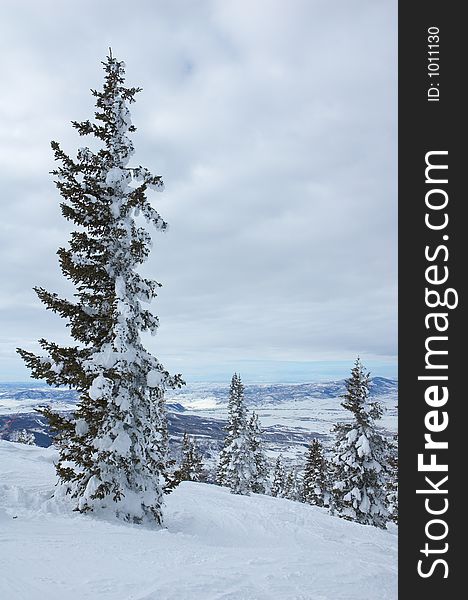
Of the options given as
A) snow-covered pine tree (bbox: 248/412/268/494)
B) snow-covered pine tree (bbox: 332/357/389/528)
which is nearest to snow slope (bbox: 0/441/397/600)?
snow-covered pine tree (bbox: 332/357/389/528)

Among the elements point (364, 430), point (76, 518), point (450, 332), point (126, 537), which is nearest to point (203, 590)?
point (126, 537)

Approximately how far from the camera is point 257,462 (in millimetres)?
41438

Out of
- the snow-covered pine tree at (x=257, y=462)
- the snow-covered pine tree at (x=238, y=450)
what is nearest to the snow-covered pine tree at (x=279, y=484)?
the snow-covered pine tree at (x=257, y=462)

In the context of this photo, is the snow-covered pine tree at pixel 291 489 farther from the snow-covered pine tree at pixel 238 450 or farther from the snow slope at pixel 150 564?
the snow slope at pixel 150 564

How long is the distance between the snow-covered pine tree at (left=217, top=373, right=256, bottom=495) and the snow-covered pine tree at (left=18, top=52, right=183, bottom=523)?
28.4 meters

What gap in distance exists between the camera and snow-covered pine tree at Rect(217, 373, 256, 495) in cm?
3934

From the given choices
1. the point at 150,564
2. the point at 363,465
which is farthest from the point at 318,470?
the point at 150,564

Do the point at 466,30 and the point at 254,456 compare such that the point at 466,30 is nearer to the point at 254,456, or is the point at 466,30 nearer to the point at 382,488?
the point at 382,488

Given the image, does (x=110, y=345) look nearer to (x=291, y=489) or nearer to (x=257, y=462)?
(x=257, y=462)

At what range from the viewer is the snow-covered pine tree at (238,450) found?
3934cm

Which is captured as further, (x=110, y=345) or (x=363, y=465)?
(x=363, y=465)

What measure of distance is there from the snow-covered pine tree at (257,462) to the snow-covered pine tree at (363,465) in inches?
643

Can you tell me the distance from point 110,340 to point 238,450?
3085 centimetres

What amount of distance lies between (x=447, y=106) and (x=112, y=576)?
7.36 m
